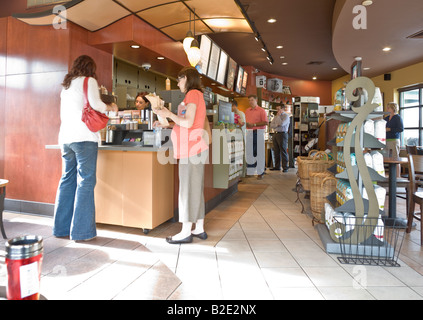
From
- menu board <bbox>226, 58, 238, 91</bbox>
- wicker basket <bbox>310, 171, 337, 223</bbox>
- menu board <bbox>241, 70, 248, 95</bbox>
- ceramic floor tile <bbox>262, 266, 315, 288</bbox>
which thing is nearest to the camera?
ceramic floor tile <bbox>262, 266, 315, 288</bbox>

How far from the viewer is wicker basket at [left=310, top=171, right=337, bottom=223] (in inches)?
142

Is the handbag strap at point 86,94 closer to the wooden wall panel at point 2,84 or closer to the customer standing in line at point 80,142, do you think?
the customer standing in line at point 80,142

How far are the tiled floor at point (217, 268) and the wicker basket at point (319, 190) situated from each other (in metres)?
0.21

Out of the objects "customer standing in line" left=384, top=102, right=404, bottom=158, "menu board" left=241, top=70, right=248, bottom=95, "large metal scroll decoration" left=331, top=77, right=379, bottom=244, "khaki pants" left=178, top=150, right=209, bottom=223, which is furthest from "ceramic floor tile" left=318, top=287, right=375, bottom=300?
"menu board" left=241, top=70, right=248, bottom=95

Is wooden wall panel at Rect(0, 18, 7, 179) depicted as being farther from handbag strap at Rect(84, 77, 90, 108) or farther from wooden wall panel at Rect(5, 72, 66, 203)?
handbag strap at Rect(84, 77, 90, 108)

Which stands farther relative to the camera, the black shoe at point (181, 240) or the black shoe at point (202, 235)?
the black shoe at point (202, 235)

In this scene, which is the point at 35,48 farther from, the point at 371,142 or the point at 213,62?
the point at 371,142

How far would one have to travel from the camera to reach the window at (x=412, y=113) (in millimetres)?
9891

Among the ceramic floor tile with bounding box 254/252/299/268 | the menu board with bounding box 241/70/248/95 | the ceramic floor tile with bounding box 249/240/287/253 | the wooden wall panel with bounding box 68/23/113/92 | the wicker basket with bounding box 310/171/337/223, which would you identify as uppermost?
the menu board with bounding box 241/70/248/95

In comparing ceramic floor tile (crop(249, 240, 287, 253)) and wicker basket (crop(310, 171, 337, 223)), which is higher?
wicker basket (crop(310, 171, 337, 223))

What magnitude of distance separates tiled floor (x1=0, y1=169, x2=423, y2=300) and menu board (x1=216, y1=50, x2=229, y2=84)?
5.03 meters

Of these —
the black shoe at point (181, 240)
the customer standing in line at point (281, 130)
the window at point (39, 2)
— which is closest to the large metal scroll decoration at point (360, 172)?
the black shoe at point (181, 240)
